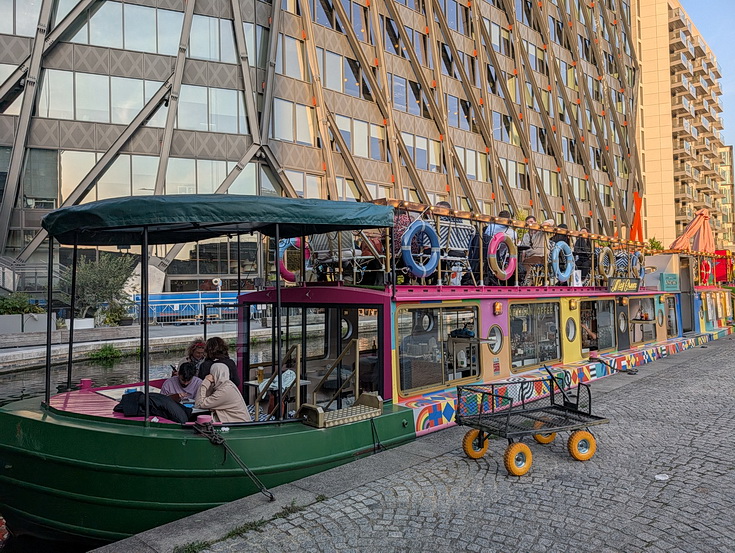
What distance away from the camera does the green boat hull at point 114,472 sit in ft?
18.5

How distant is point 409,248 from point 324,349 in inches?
83.3

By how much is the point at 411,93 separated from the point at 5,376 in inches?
1161

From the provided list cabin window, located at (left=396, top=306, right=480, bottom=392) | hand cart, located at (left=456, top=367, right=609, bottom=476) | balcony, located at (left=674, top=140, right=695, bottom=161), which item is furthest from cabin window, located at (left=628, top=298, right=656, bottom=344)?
balcony, located at (left=674, top=140, right=695, bottom=161)

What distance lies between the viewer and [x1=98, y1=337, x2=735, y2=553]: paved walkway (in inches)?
185

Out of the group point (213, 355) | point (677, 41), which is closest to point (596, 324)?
point (213, 355)

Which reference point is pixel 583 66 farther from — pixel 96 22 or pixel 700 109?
pixel 96 22

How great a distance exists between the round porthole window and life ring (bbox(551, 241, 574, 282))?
2329 millimetres

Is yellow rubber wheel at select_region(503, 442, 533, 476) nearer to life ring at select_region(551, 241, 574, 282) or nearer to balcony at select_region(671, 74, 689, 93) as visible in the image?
life ring at select_region(551, 241, 574, 282)

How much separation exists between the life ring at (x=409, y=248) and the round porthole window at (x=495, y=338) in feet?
5.27

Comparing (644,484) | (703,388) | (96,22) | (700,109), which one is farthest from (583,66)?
(644,484)

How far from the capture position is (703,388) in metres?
10.8

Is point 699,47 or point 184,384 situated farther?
point 699,47

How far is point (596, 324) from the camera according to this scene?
12.6 m

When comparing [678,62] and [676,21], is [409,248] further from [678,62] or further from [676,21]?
[676,21]
